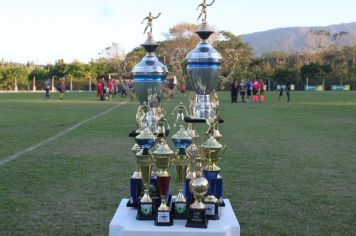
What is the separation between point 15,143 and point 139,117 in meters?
7.96

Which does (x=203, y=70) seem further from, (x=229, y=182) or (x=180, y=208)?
(x=229, y=182)

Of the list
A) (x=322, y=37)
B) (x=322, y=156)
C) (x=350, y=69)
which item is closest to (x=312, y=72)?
(x=350, y=69)

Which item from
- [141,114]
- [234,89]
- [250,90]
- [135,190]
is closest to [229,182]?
[141,114]

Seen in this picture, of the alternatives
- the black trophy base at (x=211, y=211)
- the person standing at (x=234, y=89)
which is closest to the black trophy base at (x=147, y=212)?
the black trophy base at (x=211, y=211)

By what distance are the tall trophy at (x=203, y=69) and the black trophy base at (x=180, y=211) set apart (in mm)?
628

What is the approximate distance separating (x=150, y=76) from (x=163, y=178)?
0.80 meters

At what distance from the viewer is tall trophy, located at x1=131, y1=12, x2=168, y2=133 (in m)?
3.69

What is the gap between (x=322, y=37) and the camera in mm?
107312

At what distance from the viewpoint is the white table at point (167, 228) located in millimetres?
3113

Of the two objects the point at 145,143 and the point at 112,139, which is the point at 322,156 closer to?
the point at 112,139

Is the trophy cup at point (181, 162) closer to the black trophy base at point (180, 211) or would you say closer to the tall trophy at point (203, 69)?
the black trophy base at point (180, 211)

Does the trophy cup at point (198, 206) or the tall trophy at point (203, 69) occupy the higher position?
the tall trophy at point (203, 69)

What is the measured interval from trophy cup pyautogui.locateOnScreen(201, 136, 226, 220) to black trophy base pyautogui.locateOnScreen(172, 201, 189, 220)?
0.15 metres

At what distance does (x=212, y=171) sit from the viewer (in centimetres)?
360
